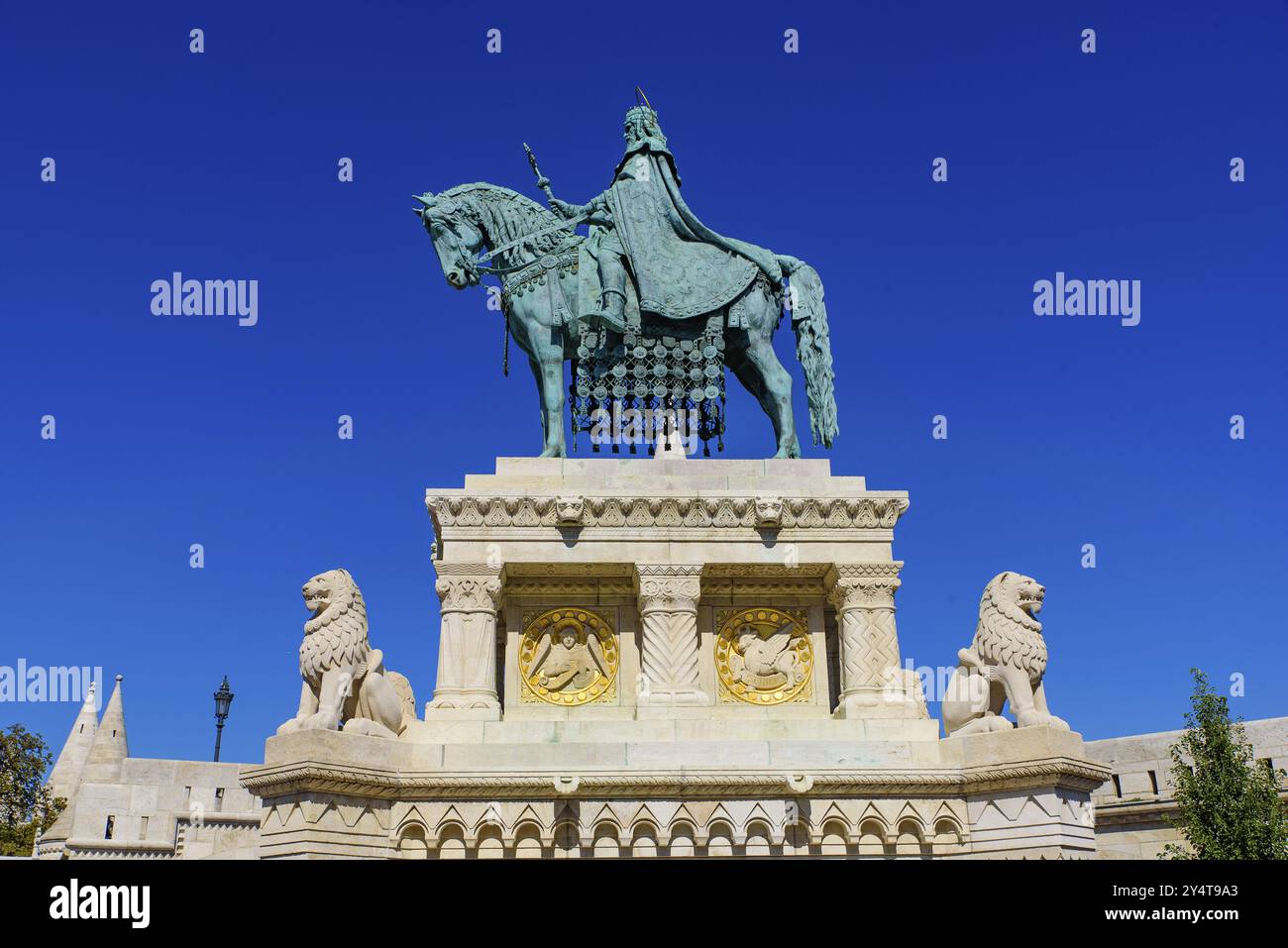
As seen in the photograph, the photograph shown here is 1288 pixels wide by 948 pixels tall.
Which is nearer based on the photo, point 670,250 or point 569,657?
point 569,657

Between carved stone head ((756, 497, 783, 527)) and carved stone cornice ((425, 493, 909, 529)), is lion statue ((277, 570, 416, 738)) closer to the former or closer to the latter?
carved stone cornice ((425, 493, 909, 529))

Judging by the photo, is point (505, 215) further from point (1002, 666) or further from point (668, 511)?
point (1002, 666)

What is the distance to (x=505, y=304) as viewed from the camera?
22.8 meters

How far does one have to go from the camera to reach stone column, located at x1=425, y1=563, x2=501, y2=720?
1909 cm

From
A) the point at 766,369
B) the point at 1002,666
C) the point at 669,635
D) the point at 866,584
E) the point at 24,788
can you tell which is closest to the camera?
the point at 1002,666

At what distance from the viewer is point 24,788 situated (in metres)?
37.4

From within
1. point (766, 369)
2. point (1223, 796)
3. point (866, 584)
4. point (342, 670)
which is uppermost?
point (766, 369)

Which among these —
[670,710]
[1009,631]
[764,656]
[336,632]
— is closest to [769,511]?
[764,656]

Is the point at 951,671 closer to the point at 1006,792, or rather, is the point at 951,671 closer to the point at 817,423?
the point at 1006,792

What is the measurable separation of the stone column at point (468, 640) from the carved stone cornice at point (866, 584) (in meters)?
5.75

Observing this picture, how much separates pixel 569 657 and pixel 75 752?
111 feet

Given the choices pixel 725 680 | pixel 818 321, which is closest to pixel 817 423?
pixel 818 321
